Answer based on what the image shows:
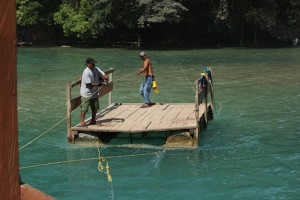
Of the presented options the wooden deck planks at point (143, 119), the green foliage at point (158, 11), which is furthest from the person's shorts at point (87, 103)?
the green foliage at point (158, 11)

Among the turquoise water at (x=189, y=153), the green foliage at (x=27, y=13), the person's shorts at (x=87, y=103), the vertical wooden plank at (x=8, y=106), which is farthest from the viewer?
the green foliage at (x=27, y=13)

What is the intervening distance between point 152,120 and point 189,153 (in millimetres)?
1536

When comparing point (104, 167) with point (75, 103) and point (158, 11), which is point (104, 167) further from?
point (158, 11)

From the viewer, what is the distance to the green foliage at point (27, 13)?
44.6 metres

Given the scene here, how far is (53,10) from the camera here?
4766 centimetres

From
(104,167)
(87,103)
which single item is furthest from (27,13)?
(104,167)

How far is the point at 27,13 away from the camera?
44.8 metres

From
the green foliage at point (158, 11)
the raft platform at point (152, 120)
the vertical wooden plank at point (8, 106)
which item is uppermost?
the green foliage at point (158, 11)

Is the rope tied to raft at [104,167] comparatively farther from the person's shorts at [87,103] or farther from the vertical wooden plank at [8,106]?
the vertical wooden plank at [8,106]

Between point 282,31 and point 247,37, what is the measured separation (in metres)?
3.54

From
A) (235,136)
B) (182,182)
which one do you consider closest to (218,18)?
(235,136)

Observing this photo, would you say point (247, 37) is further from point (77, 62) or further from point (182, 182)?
point (182, 182)

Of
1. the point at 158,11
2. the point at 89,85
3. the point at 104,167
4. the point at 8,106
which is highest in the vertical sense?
the point at 158,11

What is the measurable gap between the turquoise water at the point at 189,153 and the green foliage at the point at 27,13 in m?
24.2
